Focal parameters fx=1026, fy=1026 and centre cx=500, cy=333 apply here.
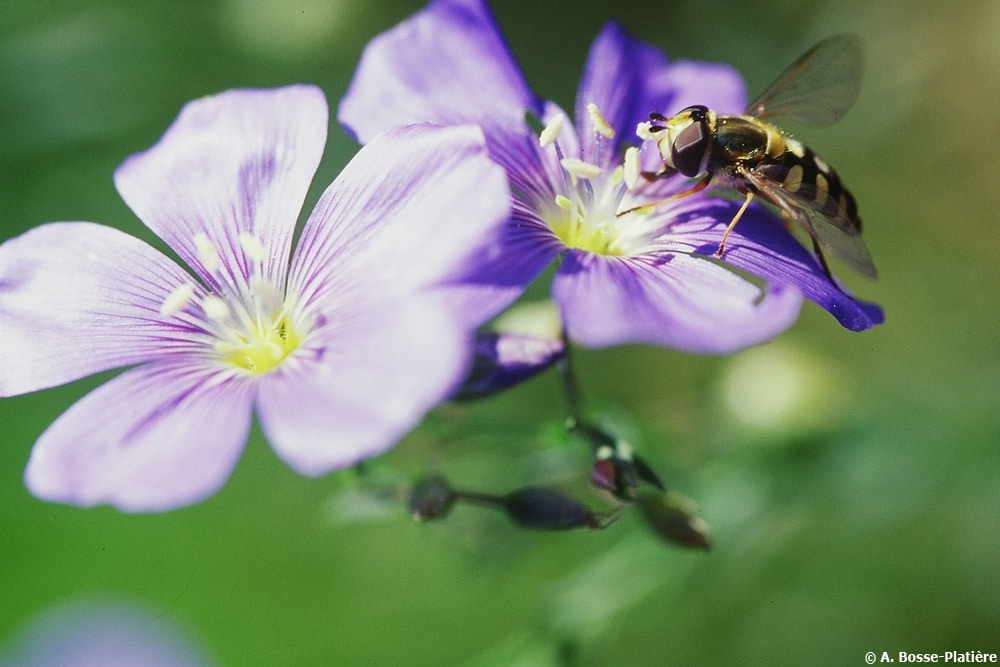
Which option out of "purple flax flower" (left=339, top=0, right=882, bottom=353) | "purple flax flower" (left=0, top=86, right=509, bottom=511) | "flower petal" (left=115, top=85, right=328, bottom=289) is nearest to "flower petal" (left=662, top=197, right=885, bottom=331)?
"purple flax flower" (left=339, top=0, right=882, bottom=353)

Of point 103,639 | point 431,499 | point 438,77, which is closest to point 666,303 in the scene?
point 431,499

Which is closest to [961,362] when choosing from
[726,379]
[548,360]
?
[726,379]

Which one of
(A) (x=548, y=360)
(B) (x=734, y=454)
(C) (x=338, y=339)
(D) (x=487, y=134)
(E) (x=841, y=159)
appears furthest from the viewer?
(E) (x=841, y=159)

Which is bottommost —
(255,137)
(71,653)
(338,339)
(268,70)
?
(71,653)

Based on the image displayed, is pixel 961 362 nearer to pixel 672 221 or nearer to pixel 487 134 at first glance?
pixel 672 221

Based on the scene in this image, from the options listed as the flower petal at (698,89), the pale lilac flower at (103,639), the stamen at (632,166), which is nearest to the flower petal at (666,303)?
the stamen at (632,166)

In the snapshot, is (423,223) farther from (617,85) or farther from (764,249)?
(617,85)
